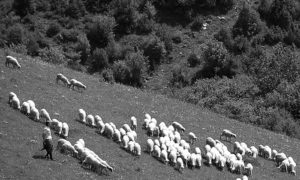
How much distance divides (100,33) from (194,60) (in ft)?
44.1

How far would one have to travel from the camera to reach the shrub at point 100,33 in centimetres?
9600

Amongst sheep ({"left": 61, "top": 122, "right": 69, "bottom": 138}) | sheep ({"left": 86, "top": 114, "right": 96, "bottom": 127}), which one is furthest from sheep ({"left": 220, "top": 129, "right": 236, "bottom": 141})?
sheep ({"left": 61, "top": 122, "right": 69, "bottom": 138})

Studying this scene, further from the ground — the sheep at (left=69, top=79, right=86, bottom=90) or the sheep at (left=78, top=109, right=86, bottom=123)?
the sheep at (left=78, top=109, right=86, bottom=123)

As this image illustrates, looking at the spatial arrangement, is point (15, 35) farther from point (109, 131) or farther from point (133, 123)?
point (109, 131)

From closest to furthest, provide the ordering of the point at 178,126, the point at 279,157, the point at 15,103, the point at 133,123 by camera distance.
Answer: the point at 15,103 < the point at 133,123 < the point at 279,157 < the point at 178,126

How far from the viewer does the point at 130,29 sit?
99.9 metres

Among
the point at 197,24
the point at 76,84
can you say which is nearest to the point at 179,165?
the point at 76,84

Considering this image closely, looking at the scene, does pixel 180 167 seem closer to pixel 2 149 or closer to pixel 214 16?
pixel 2 149

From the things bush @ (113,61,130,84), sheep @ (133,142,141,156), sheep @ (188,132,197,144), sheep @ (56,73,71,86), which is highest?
sheep @ (133,142,141,156)

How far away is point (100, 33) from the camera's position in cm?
9669

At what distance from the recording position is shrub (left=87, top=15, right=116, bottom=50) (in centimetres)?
9600

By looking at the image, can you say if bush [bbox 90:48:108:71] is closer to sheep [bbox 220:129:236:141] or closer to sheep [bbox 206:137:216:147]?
sheep [bbox 220:129:236:141]

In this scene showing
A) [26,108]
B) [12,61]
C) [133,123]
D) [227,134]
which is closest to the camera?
[26,108]

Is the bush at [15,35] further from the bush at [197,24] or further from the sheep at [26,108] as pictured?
the sheep at [26,108]
